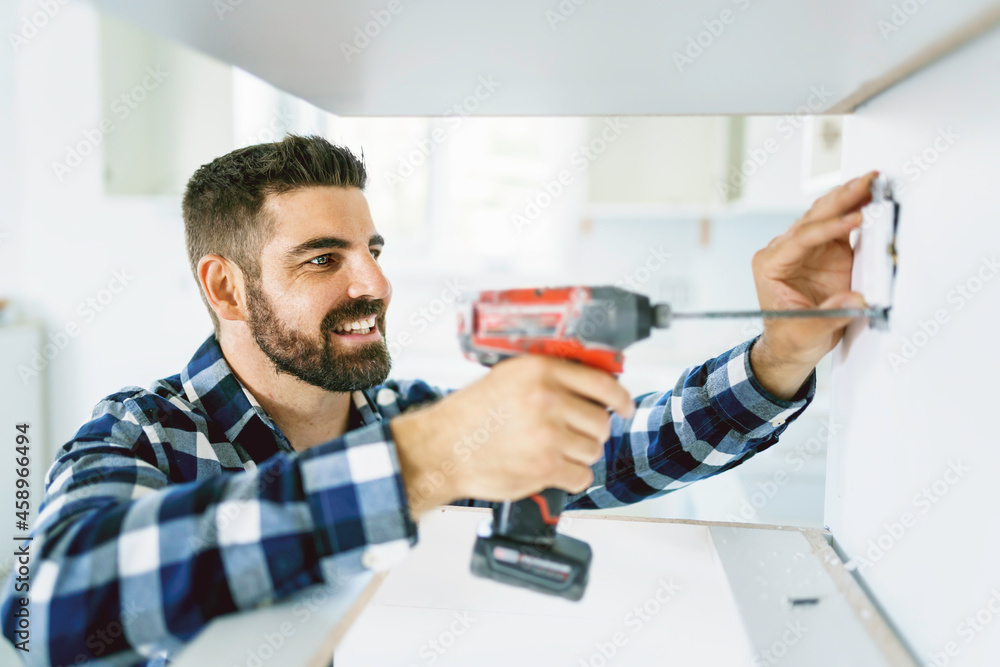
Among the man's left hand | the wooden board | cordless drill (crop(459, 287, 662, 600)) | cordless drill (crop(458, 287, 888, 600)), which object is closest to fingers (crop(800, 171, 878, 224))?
the man's left hand

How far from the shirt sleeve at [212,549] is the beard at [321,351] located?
22.1 inches

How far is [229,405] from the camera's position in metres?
1.04

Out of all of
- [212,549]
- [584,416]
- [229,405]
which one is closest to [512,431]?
[584,416]

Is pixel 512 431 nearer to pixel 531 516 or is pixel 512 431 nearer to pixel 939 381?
pixel 531 516

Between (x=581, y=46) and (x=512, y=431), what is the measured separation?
34cm

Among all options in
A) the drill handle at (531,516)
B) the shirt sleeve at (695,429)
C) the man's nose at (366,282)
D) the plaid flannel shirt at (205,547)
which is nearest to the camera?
the plaid flannel shirt at (205,547)

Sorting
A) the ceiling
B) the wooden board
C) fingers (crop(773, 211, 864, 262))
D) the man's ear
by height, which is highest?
the ceiling

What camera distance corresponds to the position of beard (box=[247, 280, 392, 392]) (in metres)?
1.14

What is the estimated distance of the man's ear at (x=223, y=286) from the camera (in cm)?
121

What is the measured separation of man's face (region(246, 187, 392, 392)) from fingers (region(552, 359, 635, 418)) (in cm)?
65

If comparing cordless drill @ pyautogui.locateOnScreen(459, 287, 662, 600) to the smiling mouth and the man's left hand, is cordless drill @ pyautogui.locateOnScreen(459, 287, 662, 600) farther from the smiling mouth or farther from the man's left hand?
the smiling mouth

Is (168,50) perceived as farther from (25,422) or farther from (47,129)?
(25,422)

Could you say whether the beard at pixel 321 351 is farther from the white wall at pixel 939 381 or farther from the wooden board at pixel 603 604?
the white wall at pixel 939 381

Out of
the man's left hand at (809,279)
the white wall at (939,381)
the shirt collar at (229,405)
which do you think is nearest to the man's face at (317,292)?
the shirt collar at (229,405)
